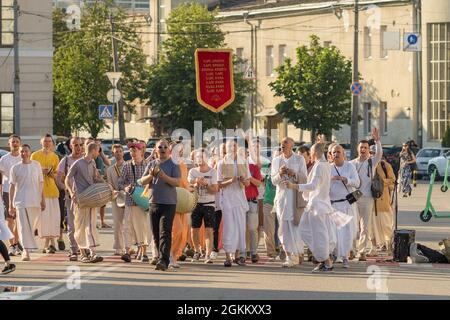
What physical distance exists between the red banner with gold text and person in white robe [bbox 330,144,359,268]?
6.93 metres

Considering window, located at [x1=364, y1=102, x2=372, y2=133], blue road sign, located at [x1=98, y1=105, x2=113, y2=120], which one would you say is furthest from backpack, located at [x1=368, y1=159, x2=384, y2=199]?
window, located at [x1=364, y1=102, x2=372, y2=133]

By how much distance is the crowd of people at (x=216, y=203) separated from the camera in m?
20.6

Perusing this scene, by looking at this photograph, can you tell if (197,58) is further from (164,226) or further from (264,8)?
A: (264,8)

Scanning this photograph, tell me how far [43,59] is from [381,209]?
35.7 meters

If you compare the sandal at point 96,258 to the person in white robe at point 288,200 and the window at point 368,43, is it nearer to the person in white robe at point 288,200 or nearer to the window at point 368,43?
the person in white robe at point 288,200

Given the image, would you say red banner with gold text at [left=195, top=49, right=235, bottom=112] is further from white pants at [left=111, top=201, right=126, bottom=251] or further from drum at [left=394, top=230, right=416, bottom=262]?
drum at [left=394, top=230, right=416, bottom=262]

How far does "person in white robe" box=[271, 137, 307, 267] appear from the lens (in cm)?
2131

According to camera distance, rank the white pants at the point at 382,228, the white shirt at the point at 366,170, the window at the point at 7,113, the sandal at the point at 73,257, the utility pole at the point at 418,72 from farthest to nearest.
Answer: the utility pole at the point at 418,72, the window at the point at 7,113, the white pants at the point at 382,228, the white shirt at the point at 366,170, the sandal at the point at 73,257

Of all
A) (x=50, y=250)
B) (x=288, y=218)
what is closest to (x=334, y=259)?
(x=288, y=218)

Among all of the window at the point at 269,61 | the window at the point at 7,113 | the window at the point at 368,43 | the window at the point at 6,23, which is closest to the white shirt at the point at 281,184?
the window at the point at 7,113

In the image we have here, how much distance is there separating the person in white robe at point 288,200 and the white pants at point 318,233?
621 millimetres

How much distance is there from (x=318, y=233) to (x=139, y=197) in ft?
10.6

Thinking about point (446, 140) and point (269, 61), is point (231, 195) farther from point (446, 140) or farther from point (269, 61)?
point (269, 61)
